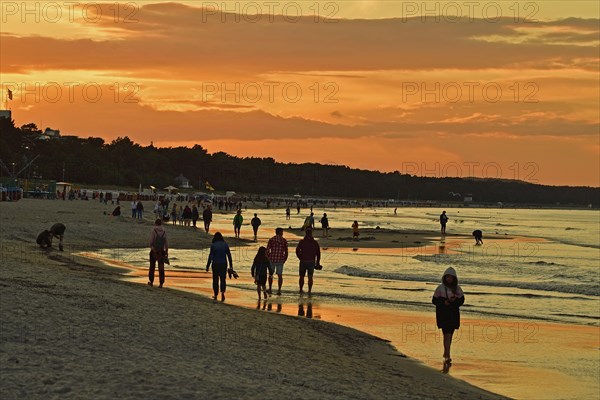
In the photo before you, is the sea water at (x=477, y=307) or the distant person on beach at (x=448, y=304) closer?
the distant person on beach at (x=448, y=304)

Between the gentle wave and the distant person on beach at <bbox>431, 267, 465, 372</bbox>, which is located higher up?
the distant person on beach at <bbox>431, 267, 465, 372</bbox>

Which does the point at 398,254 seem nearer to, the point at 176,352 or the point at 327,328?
the point at 327,328

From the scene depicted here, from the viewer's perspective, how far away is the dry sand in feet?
30.5

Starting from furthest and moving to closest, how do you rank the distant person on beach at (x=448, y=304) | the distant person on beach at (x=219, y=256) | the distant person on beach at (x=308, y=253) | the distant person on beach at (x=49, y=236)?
the distant person on beach at (x=49, y=236)
the distant person on beach at (x=308, y=253)
the distant person on beach at (x=219, y=256)
the distant person on beach at (x=448, y=304)

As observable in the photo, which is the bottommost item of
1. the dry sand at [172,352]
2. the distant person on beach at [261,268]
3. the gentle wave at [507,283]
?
the gentle wave at [507,283]

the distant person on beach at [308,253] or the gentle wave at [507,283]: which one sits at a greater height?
the distant person on beach at [308,253]

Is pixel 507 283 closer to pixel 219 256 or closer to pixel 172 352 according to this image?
pixel 219 256

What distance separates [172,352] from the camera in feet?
37.9

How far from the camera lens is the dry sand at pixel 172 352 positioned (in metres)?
9.30

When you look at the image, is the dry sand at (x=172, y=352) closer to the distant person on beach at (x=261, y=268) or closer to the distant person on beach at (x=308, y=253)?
the distant person on beach at (x=261, y=268)

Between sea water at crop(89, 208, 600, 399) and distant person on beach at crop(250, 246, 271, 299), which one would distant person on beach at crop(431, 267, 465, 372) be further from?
distant person on beach at crop(250, 246, 271, 299)

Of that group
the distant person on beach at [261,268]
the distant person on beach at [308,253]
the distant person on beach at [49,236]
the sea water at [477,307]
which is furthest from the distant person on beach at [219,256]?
the distant person on beach at [49,236]

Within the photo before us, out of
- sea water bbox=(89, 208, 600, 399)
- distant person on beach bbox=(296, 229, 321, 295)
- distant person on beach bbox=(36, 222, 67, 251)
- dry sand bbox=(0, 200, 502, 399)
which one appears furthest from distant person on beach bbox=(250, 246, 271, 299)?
distant person on beach bbox=(36, 222, 67, 251)

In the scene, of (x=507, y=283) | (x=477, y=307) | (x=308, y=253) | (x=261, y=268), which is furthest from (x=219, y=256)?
(x=507, y=283)
